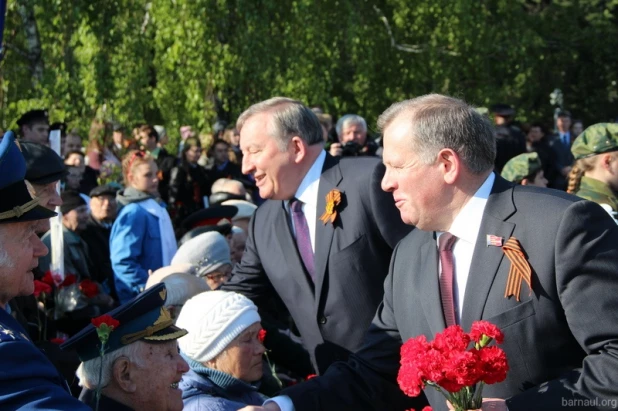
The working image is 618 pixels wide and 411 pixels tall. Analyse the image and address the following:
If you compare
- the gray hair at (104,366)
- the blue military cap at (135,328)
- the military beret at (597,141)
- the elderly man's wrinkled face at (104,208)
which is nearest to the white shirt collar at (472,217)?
the blue military cap at (135,328)

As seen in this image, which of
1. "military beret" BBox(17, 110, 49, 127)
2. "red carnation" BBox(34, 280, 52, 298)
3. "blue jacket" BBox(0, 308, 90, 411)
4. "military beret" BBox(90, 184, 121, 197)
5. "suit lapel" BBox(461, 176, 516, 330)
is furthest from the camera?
"military beret" BBox(17, 110, 49, 127)

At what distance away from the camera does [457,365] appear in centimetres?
303

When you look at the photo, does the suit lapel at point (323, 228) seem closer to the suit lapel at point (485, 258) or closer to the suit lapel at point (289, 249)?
the suit lapel at point (289, 249)

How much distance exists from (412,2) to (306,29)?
4.85 m

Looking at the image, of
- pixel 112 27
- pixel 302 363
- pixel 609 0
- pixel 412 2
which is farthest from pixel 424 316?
pixel 609 0

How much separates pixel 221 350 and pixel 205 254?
6.77 feet

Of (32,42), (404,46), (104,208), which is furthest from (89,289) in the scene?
(404,46)

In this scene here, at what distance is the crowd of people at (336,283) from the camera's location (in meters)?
3.25

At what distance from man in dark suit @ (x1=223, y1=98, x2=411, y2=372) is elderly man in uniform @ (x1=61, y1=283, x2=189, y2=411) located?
4.20 ft

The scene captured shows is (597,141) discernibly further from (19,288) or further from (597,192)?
(19,288)

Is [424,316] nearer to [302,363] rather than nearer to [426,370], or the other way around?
[426,370]

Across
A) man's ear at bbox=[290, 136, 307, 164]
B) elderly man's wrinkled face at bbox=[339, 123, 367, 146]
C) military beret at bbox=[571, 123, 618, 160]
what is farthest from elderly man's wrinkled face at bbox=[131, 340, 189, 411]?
elderly man's wrinkled face at bbox=[339, 123, 367, 146]

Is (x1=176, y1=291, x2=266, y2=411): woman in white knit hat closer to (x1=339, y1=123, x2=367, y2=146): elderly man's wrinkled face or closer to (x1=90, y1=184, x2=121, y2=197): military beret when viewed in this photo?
(x1=90, y1=184, x2=121, y2=197): military beret

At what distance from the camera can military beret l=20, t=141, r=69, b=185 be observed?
539 cm
